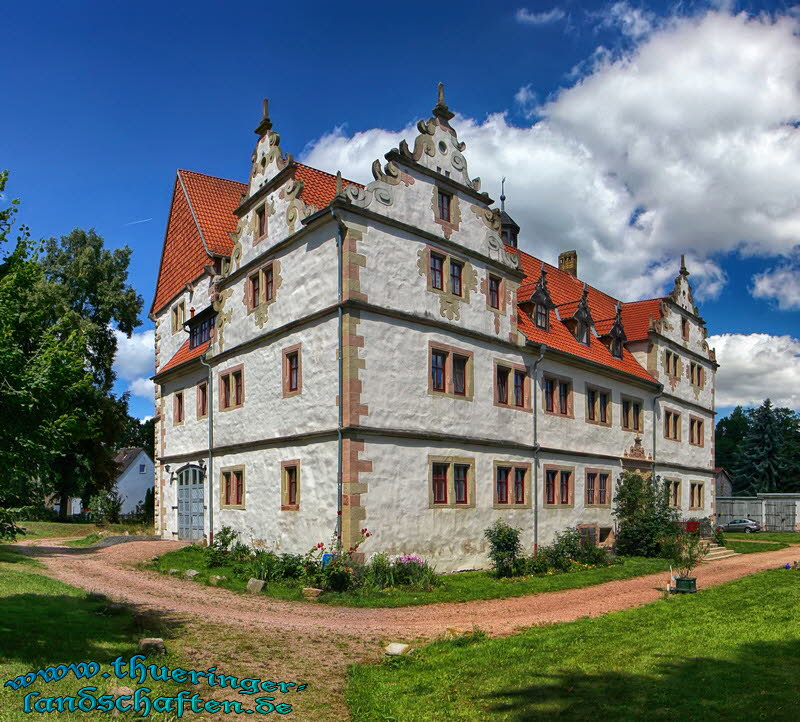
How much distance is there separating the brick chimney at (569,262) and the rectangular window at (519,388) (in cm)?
1933

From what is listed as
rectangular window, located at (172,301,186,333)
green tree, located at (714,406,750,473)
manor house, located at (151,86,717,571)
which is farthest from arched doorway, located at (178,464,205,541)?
green tree, located at (714,406,750,473)

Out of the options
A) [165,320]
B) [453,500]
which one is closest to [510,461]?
[453,500]

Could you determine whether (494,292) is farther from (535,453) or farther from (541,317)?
(535,453)

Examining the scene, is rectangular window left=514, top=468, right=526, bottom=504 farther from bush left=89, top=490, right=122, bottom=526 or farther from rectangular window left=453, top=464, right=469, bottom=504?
bush left=89, top=490, right=122, bottom=526

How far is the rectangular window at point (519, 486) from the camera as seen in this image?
2358 cm

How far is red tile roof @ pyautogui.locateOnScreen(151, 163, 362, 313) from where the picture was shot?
3055 cm

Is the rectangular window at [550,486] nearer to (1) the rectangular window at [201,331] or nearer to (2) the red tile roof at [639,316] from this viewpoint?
(2) the red tile roof at [639,316]

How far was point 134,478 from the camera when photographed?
6975cm

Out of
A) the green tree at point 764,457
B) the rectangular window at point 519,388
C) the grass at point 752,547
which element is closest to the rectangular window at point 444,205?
the rectangular window at point 519,388

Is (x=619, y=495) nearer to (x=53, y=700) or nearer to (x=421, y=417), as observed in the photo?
(x=421, y=417)

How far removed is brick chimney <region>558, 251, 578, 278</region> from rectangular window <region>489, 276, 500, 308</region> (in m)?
19.6

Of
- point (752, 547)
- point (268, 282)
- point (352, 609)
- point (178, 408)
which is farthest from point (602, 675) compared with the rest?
point (752, 547)

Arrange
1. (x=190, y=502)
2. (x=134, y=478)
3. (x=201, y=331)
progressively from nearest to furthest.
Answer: (x=190, y=502), (x=201, y=331), (x=134, y=478)

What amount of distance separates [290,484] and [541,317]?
456 inches
